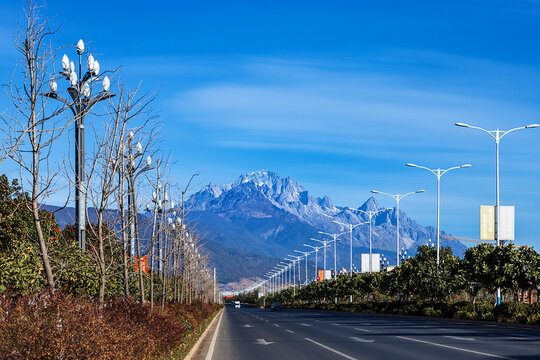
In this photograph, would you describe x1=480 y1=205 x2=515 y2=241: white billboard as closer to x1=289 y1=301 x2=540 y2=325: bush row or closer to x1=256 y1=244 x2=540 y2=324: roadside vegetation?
x1=256 y1=244 x2=540 y2=324: roadside vegetation

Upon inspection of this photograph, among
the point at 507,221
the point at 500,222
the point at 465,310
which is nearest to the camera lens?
the point at 465,310

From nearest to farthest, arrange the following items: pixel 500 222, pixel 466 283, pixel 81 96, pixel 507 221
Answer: pixel 81 96 → pixel 500 222 → pixel 507 221 → pixel 466 283

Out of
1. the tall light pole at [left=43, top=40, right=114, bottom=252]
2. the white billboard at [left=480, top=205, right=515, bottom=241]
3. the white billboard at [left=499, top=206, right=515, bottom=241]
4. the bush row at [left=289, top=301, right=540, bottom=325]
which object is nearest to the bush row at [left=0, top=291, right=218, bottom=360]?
the tall light pole at [left=43, top=40, right=114, bottom=252]

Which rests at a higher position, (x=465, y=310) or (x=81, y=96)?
(x=81, y=96)

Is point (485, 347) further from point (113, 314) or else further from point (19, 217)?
point (19, 217)

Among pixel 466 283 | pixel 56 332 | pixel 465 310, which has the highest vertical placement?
pixel 56 332

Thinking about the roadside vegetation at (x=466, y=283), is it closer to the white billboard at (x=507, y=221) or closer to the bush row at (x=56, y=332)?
the white billboard at (x=507, y=221)

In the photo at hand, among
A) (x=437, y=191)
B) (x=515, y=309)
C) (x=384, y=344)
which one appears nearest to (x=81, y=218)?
(x=384, y=344)

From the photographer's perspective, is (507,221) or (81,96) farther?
(507,221)

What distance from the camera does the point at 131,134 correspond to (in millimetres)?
20484

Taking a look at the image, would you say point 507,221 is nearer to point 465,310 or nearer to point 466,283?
point 466,283

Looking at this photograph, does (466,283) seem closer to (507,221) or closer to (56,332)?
(507,221)

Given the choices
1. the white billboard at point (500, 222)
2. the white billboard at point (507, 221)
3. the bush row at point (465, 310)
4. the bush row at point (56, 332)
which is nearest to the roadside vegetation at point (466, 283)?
the bush row at point (465, 310)

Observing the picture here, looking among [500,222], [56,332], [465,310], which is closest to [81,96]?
[56,332]
